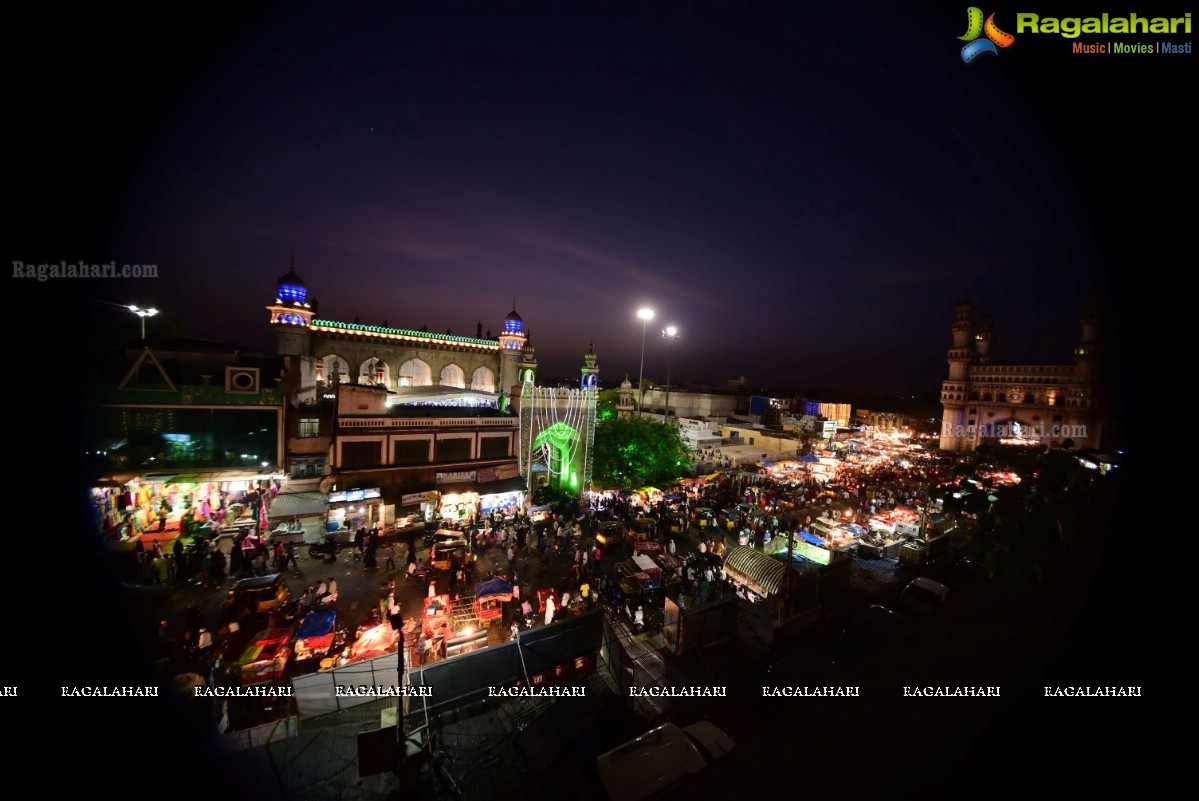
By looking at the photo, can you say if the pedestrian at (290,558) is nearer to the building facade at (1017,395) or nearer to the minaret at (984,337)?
the building facade at (1017,395)

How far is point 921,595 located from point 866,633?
2.56m

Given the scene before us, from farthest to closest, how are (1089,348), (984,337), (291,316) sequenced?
(984,337) → (1089,348) → (291,316)

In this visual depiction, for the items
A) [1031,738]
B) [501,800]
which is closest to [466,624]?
[501,800]

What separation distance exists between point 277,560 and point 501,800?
1215cm

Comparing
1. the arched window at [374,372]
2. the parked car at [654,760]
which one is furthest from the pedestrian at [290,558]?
the arched window at [374,372]

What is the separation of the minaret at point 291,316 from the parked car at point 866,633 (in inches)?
1217

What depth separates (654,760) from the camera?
3922 millimetres

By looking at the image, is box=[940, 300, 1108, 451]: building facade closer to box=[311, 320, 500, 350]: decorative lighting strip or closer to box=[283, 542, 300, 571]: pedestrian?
box=[311, 320, 500, 350]: decorative lighting strip

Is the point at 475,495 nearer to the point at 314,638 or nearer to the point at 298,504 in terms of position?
the point at 298,504

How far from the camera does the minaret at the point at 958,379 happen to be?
47.0 metres

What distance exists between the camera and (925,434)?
182 ft

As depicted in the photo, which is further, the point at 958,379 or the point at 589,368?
the point at 958,379

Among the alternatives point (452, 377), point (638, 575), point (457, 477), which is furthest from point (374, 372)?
point (638, 575)

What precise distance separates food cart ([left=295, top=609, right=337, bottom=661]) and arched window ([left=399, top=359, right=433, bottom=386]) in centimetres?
2507
